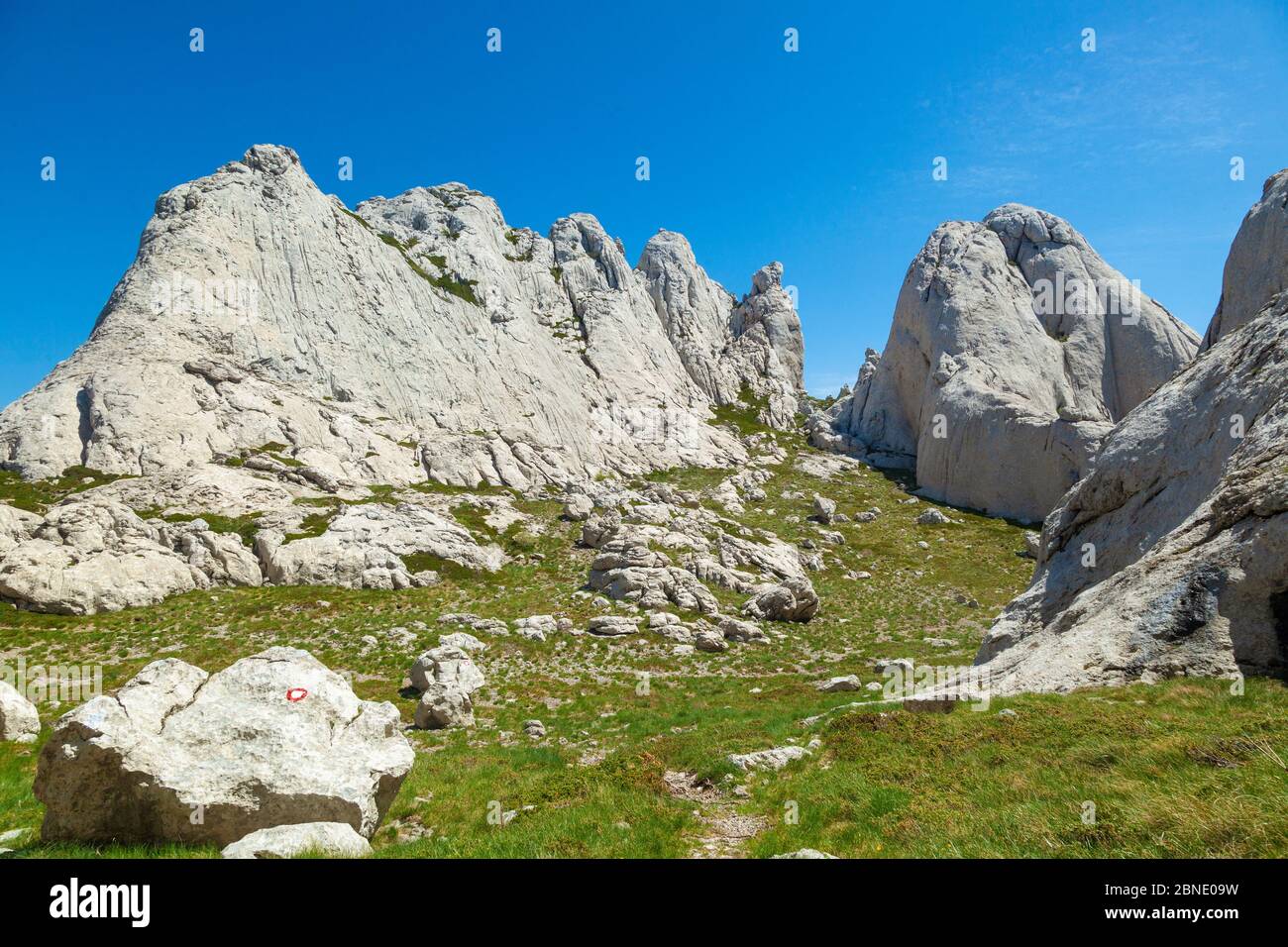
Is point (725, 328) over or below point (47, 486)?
over

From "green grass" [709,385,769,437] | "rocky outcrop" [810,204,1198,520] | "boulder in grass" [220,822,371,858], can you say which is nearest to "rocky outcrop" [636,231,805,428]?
"green grass" [709,385,769,437]

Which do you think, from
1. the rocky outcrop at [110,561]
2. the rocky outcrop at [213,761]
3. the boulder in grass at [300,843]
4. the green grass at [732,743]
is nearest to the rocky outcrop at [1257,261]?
the green grass at [732,743]

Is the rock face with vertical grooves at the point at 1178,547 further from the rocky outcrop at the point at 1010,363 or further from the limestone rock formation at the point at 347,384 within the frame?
the rocky outcrop at the point at 1010,363

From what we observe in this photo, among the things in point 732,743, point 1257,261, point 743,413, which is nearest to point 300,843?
point 732,743

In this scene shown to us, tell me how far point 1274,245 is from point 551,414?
273 feet

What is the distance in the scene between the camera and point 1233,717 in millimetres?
10398

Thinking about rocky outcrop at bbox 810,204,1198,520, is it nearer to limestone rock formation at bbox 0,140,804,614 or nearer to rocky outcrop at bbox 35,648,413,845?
limestone rock formation at bbox 0,140,804,614

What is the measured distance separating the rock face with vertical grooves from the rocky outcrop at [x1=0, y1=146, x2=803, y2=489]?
6308 cm

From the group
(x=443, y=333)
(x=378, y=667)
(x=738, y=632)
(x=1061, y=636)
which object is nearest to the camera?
(x=1061, y=636)

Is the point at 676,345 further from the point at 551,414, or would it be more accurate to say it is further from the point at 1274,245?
the point at 1274,245

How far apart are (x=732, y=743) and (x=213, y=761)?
12.8m

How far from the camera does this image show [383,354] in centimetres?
8794

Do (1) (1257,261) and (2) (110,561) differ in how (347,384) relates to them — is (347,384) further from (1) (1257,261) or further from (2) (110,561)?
(1) (1257,261)
